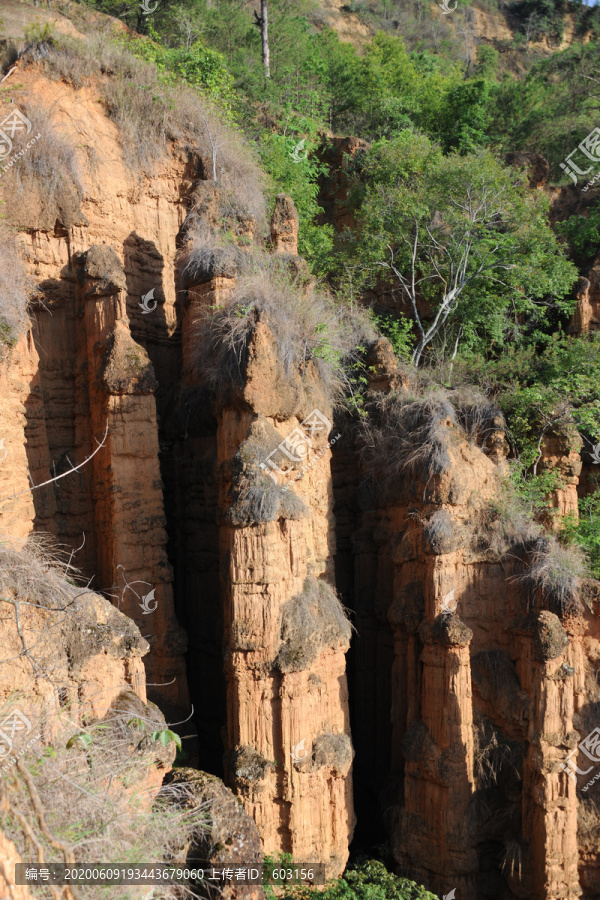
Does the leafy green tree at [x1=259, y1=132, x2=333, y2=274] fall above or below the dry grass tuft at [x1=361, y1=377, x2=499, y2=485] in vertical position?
above

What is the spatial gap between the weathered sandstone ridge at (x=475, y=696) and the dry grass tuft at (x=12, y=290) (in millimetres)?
6101

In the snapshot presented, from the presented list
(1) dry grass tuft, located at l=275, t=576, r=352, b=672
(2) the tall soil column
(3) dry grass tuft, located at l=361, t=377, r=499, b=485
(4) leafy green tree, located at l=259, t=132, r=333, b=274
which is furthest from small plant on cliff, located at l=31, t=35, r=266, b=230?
(1) dry grass tuft, located at l=275, t=576, r=352, b=672

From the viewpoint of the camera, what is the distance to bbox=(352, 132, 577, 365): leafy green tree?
1523 cm

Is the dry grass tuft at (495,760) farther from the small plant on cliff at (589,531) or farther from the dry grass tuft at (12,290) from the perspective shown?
the dry grass tuft at (12,290)

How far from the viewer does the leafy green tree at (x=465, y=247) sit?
599 inches

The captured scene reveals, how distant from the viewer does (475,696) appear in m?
10.5

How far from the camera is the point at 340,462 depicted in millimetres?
12836

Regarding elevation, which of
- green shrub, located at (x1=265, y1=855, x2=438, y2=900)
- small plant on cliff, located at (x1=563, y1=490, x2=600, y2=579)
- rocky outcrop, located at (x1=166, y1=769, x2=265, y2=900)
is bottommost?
green shrub, located at (x1=265, y1=855, x2=438, y2=900)

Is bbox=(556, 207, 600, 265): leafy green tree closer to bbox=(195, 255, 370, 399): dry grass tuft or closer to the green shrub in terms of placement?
bbox=(195, 255, 370, 399): dry grass tuft

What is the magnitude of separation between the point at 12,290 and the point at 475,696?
8.83 metres

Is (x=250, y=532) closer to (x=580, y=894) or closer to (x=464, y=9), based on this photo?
(x=580, y=894)

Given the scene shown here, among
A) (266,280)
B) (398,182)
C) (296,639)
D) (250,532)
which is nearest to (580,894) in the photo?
(296,639)

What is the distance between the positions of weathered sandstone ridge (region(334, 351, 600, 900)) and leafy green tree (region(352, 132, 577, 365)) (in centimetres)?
487

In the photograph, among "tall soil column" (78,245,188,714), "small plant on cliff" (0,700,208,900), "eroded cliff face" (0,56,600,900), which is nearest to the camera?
"small plant on cliff" (0,700,208,900)
